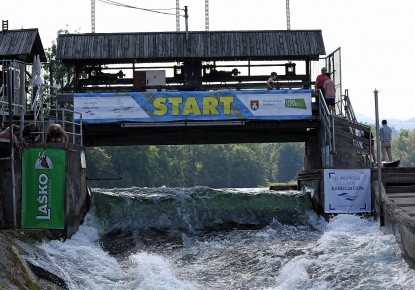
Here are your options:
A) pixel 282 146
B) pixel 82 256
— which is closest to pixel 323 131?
pixel 82 256

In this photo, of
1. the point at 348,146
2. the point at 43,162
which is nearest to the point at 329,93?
the point at 348,146

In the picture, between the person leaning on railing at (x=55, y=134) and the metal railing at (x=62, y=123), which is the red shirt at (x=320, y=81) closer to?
the metal railing at (x=62, y=123)

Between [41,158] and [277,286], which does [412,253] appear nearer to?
[277,286]

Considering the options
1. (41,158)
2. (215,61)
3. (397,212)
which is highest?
(215,61)

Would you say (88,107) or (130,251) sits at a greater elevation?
(88,107)

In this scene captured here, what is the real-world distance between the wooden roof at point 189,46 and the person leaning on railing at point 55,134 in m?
10.3

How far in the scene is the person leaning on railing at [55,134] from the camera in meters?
20.6

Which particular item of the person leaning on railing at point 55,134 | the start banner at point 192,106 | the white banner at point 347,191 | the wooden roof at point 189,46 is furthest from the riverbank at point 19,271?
the wooden roof at point 189,46

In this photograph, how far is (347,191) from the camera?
79.8 ft

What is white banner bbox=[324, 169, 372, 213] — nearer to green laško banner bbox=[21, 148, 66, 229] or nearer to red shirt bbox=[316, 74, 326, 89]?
red shirt bbox=[316, 74, 326, 89]

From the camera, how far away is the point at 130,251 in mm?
20125

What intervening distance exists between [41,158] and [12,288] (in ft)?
20.2

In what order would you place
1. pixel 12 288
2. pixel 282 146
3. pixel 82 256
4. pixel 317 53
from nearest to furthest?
pixel 12 288 < pixel 82 256 < pixel 317 53 < pixel 282 146

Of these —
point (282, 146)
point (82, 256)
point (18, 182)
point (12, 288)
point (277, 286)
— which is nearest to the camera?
point (12, 288)
